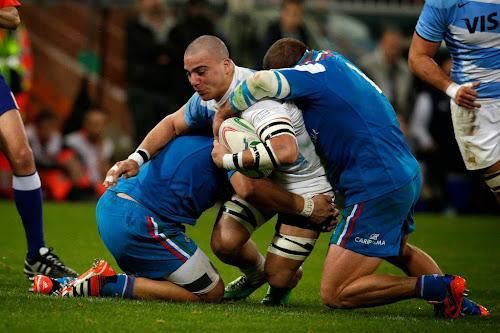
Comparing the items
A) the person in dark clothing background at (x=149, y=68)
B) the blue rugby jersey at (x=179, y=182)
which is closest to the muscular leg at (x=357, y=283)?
the blue rugby jersey at (x=179, y=182)

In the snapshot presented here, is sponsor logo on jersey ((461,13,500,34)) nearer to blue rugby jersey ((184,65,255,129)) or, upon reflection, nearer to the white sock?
blue rugby jersey ((184,65,255,129))

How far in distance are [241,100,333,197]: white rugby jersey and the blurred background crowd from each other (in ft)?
20.8

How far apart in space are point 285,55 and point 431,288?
1765 millimetres

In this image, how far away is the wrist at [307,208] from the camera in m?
5.41

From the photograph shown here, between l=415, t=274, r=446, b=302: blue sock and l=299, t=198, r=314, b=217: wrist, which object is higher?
l=299, t=198, r=314, b=217: wrist

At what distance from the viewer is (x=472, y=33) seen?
583 centimetres

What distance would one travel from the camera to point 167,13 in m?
13.3

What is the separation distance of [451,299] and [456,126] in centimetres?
152

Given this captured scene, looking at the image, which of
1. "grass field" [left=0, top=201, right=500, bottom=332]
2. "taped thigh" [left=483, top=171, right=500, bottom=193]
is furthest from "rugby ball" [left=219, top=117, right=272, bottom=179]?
"taped thigh" [left=483, top=171, right=500, bottom=193]

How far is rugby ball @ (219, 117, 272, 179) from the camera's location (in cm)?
513

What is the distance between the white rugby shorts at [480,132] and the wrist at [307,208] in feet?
4.48

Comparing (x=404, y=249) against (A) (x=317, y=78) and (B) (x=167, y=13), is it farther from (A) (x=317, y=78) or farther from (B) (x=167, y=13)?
(B) (x=167, y=13)

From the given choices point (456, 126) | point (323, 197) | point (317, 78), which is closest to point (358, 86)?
point (317, 78)

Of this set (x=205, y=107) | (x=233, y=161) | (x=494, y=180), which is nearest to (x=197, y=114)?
(x=205, y=107)
